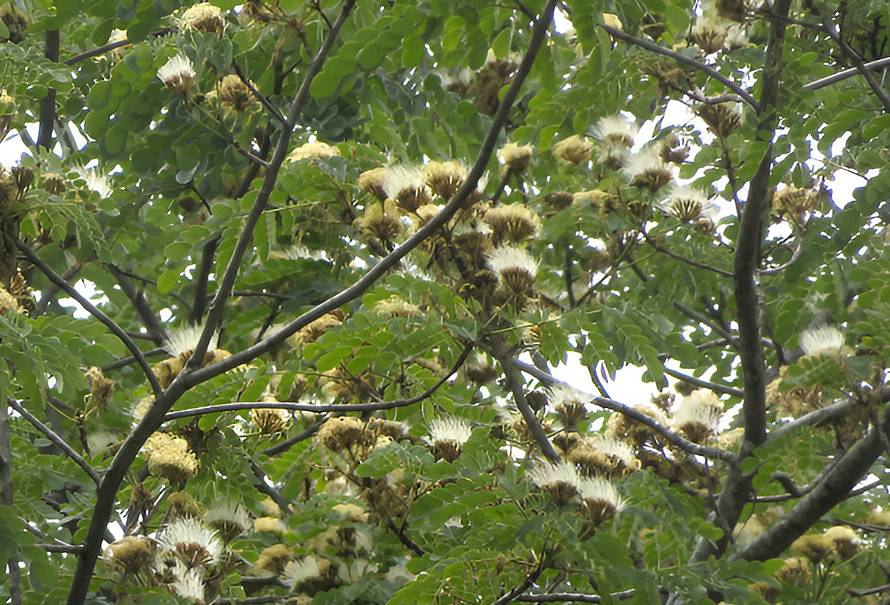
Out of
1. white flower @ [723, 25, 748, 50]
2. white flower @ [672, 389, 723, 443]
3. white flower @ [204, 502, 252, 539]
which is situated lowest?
white flower @ [204, 502, 252, 539]

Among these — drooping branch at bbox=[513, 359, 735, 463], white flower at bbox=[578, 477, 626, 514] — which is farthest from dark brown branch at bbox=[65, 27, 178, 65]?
white flower at bbox=[578, 477, 626, 514]

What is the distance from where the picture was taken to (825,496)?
4.65 meters

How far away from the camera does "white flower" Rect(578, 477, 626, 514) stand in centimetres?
377

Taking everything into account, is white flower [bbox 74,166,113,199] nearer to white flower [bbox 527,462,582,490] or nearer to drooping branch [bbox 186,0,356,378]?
drooping branch [bbox 186,0,356,378]

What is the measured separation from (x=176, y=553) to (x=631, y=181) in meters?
2.10

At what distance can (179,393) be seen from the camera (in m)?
3.43

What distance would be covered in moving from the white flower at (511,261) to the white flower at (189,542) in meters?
1.11

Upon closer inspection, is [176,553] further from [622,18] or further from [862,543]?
[862,543]

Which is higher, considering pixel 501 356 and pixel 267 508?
pixel 267 508

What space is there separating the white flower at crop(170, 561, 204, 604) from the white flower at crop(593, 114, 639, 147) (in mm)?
2322

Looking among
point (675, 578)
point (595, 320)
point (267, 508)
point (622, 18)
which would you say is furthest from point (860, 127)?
point (267, 508)

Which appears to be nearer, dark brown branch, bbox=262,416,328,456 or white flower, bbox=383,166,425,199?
white flower, bbox=383,166,425,199

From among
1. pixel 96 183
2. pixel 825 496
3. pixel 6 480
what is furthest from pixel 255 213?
pixel 825 496

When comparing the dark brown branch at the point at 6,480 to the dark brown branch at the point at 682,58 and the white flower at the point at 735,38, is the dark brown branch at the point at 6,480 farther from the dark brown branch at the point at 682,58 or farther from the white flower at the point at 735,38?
the white flower at the point at 735,38
